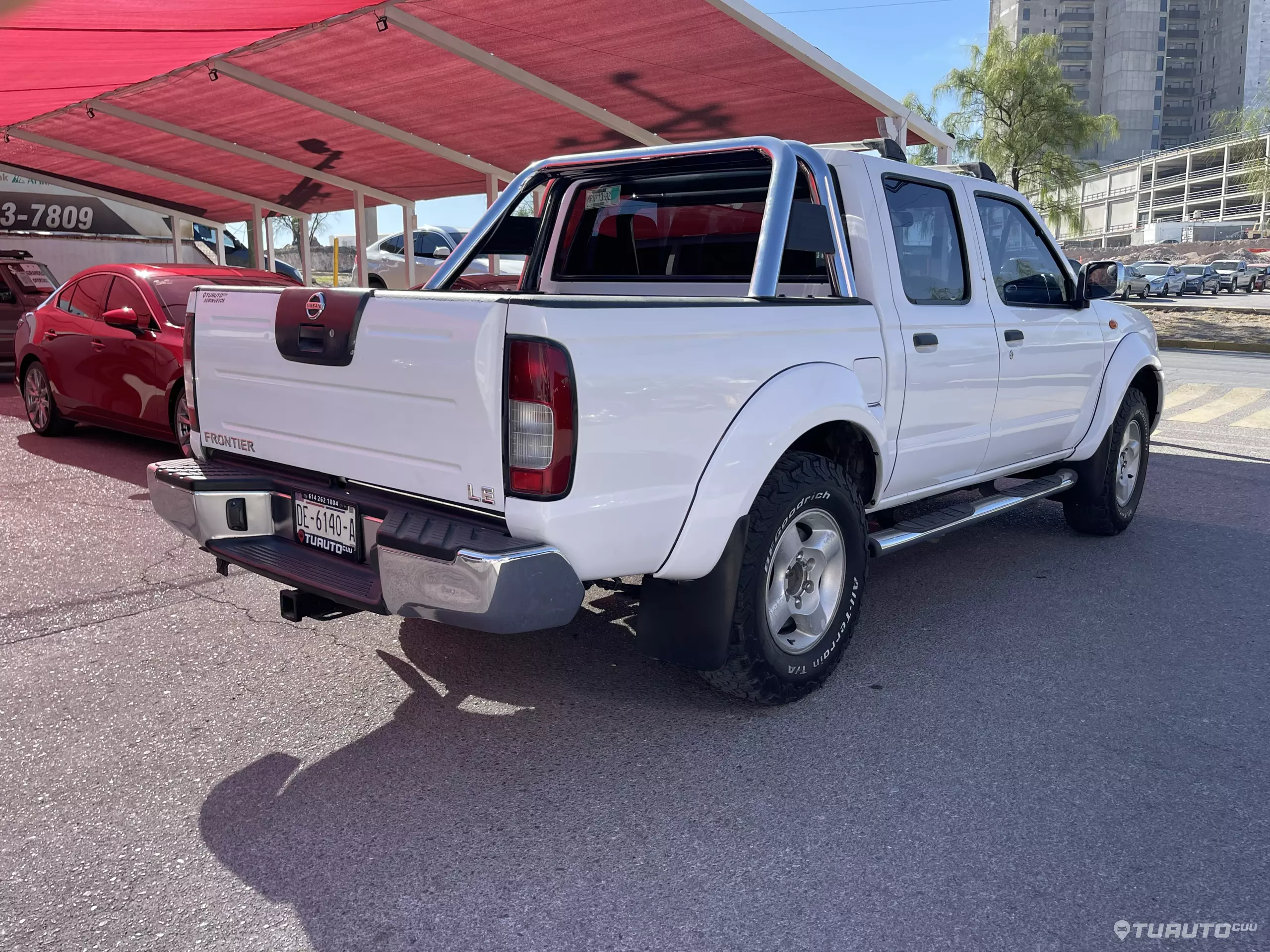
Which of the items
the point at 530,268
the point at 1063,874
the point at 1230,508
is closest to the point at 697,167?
the point at 530,268

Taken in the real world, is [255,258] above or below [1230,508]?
above

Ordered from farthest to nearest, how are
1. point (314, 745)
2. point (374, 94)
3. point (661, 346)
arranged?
point (374, 94) → point (314, 745) → point (661, 346)

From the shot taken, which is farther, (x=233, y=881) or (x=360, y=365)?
(x=360, y=365)

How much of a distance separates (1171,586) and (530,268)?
3.62 m

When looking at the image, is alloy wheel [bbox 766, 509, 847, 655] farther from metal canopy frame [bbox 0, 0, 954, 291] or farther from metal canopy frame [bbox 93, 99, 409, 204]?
metal canopy frame [bbox 93, 99, 409, 204]

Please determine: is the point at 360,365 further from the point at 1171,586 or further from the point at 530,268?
the point at 1171,586

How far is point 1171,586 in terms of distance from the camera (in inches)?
219

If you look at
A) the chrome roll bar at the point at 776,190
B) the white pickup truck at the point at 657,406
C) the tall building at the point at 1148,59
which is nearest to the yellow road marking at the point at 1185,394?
the white pickup truck at the point at 657,406

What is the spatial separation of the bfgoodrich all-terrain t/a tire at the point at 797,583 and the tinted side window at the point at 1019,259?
6.11 ft

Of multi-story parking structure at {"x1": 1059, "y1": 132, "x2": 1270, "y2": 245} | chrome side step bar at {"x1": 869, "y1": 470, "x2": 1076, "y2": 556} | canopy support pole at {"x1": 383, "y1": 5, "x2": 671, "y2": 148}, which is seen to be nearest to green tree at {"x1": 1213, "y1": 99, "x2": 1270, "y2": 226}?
canopy support pole at {"x1": 383, "y1": 5, "x2": 671, "y2": 148}

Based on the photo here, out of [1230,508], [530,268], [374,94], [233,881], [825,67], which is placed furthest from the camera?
[374,94]

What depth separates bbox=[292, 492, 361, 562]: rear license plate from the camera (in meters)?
3.58

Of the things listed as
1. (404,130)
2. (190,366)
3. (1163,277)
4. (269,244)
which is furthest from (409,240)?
(1163,277)

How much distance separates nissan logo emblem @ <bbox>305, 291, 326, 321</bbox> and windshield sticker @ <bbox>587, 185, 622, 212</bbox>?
1977mm
